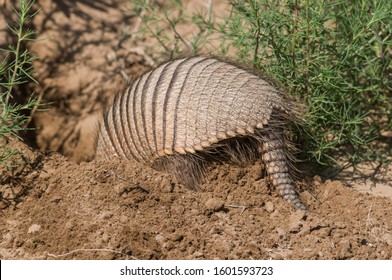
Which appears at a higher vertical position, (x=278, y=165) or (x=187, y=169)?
(x=278, y=165)

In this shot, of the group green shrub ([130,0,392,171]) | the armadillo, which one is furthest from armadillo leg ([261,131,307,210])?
green shrub ([130,0,392,171])

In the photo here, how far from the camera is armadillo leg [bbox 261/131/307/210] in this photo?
4.48m

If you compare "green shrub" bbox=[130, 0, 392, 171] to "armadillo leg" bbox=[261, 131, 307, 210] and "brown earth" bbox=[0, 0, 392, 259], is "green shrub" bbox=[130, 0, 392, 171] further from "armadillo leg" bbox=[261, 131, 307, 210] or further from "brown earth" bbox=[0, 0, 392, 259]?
"brown earth" bbox=[0, 0, 392, 259]

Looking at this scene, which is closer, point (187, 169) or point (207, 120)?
point (207, 120)

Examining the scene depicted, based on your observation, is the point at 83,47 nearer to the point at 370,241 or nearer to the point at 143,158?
the point at 143,158

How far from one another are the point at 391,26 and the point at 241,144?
56.9 inches

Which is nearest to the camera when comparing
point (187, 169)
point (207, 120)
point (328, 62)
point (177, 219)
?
point (177, 219)

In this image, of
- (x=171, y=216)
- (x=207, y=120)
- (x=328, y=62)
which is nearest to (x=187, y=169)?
(x=207, y=120)

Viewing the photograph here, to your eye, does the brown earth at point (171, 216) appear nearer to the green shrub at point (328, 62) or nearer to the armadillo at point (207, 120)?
the armadillo at point (207, 120)

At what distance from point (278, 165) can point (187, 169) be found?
0.65 metres

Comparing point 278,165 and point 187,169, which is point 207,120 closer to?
point 187,169

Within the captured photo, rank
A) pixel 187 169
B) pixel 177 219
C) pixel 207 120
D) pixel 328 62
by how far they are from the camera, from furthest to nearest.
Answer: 1. pixel 328 62
2. pixel 187 169
3. pixel 207 120
4. pixel 177 219

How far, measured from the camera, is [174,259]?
3781 mm

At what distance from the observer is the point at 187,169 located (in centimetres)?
463
